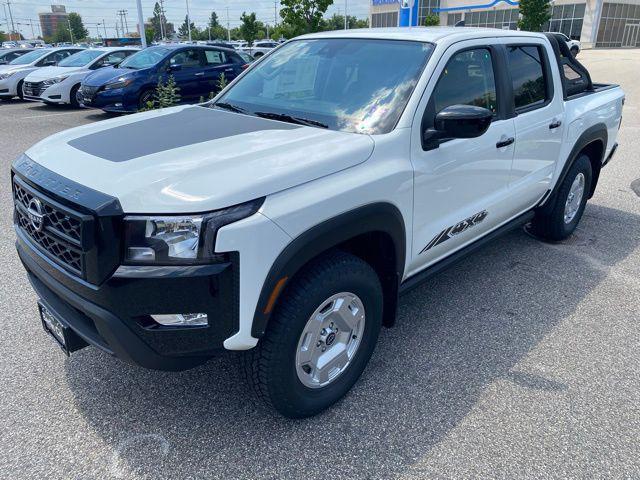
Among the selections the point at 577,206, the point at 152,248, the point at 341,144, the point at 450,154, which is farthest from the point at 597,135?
the point at 152,248

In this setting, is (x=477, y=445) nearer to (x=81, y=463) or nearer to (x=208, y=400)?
(x=208, y=400)

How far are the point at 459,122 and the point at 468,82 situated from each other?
Answer: 748mm

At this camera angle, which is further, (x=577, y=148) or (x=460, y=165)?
(x=577, y=148)

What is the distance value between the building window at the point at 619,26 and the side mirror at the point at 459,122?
192 feet

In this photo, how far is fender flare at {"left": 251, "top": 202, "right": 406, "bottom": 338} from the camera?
7.16ft

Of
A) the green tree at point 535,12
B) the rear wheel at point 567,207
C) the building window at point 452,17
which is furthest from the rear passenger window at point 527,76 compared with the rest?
the building window at point 452,17

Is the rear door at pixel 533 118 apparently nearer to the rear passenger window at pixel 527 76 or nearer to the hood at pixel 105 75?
the rear passenger window at pixel 527 76

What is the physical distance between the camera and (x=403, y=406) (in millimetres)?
2805

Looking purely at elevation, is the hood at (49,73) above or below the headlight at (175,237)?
below

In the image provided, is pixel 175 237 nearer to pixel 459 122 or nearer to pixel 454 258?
pixel 459 122

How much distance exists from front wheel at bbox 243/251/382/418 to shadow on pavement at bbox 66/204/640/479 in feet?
0.59

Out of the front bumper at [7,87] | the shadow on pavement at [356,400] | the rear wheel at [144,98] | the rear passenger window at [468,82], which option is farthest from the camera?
the front bumper at [7,87]

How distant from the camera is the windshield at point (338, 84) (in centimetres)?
291

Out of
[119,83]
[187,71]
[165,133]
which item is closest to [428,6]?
[187,71]
